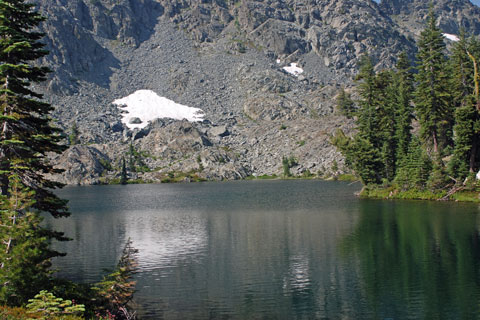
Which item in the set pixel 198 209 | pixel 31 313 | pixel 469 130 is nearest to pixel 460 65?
pixel 469 130

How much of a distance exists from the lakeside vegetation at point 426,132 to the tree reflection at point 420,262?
13997 millimetres

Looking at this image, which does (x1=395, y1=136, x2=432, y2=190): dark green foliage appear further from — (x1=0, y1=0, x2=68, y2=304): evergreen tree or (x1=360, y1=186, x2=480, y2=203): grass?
(x1=0, y1=0, x2=68, y2=304): evergreen tree

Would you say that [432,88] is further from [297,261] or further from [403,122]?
[297,261]

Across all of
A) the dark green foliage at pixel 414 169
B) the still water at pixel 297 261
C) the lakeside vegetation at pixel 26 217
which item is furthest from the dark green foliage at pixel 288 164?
the lakeside vegetation at pixel 26 217

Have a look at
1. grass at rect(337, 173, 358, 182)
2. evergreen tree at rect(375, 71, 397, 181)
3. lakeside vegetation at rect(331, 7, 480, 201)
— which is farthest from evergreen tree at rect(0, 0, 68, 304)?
grass at rect(337, 173, 358, 182)

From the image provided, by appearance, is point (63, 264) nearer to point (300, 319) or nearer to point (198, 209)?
point (300, 319)

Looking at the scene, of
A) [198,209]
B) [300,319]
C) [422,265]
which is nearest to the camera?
[300,319]

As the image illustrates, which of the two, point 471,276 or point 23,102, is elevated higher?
point 23,102

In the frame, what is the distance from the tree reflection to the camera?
2509 centimetres

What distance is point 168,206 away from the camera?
8625cm

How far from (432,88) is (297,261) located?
61.8 meters

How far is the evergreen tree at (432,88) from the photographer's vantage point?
8262 centimetres

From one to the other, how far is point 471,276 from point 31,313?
28.6 m

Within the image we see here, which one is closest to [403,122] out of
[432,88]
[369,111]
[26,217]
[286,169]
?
[369,111]
